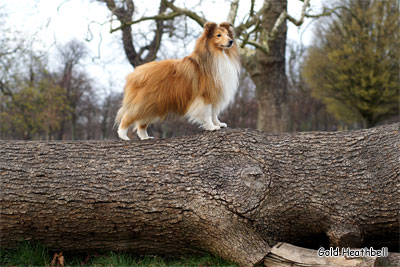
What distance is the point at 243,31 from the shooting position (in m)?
10.3

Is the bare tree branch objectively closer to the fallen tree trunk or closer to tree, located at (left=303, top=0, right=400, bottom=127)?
the fallen tree trunk

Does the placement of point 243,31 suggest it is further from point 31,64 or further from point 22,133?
point 22,133

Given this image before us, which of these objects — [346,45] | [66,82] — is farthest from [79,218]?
[66,82]

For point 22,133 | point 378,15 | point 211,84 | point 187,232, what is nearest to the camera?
point 187,232


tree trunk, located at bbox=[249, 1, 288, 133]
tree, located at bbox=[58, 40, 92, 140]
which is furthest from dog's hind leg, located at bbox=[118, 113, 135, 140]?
tree, located at bbox=[58, 40, 92, 140]

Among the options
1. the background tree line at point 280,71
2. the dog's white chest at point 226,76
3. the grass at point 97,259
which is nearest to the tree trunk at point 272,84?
the background tree line at point 280,71

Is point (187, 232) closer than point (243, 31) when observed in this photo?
Yes

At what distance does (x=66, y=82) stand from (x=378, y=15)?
75.9 feet

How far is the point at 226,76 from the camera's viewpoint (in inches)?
168

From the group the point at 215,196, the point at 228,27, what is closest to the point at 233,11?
the point at 228,27

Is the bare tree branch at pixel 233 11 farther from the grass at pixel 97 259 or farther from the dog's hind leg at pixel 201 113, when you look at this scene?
the grass at pixel 97 259

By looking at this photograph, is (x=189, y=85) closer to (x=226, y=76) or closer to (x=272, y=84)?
(x=226, y=76)

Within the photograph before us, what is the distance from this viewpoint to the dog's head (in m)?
4.20

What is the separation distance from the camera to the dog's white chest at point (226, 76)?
419cm
